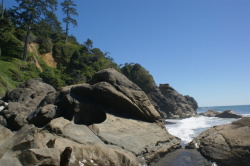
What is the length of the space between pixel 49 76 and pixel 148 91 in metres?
29.5

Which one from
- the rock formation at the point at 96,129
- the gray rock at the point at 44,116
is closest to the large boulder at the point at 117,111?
the rock formation at the point at 96,129

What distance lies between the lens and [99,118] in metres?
13.9

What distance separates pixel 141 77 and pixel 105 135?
51128 millimetres

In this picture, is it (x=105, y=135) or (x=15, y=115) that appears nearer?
(x=105, y=135)

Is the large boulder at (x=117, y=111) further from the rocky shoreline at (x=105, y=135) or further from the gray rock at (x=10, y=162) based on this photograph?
the gray rock at (x=10, y=162)

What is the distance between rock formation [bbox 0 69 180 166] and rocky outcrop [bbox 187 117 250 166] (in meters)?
2.24

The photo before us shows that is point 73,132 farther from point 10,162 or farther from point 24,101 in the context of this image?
point 24,101

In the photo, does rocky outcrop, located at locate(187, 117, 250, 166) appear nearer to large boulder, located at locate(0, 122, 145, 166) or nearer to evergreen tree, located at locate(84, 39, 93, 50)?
large boulder, located at locate(0, 122, 145, 166)

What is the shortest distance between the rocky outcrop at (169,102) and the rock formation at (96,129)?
4039cm

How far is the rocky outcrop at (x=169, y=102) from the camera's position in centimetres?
5869

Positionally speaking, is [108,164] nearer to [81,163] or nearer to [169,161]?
[81,163]

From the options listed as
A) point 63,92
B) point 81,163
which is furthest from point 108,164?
point 63,92

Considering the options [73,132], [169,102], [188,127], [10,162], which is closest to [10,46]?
[188,127]

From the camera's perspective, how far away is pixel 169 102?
199 feet
